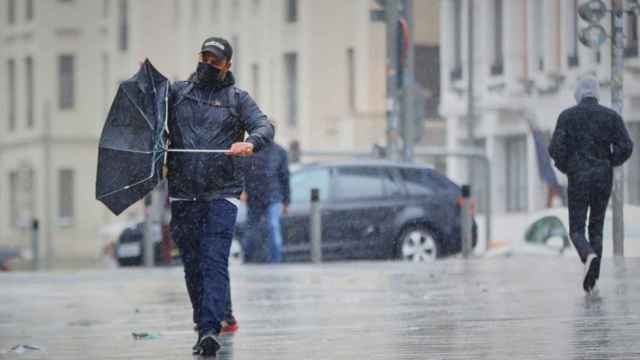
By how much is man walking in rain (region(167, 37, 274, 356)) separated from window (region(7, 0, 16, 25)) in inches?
2720

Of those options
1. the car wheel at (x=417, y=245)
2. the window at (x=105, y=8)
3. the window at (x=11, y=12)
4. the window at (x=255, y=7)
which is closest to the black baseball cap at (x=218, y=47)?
the car wheel at (x=417, y=245)

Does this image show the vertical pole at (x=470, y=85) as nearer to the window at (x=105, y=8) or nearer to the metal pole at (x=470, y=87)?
the metal pole at (x=470, y=87)

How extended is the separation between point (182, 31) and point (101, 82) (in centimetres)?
583

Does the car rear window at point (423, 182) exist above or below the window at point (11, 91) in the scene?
below

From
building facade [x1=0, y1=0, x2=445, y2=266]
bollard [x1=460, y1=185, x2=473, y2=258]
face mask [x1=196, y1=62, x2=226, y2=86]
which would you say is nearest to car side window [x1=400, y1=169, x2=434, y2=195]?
bollard [x1=460, y1=185, x2=473, y2=258]

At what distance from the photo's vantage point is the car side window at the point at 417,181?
28938 mm

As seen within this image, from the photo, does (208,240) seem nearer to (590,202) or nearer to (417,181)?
(590,202)

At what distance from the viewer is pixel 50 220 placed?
2785 inches

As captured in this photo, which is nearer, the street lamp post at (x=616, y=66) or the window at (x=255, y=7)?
the street lamp post at (x=616, y=66)

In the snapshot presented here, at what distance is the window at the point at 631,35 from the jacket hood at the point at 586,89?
2461cm

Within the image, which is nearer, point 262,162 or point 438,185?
point 262,162

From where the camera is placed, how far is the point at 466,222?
27.8 metres

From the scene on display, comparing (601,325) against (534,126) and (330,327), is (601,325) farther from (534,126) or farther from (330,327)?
(534,126)

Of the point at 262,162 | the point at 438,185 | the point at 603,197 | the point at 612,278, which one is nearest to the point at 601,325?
the point at 603,197
